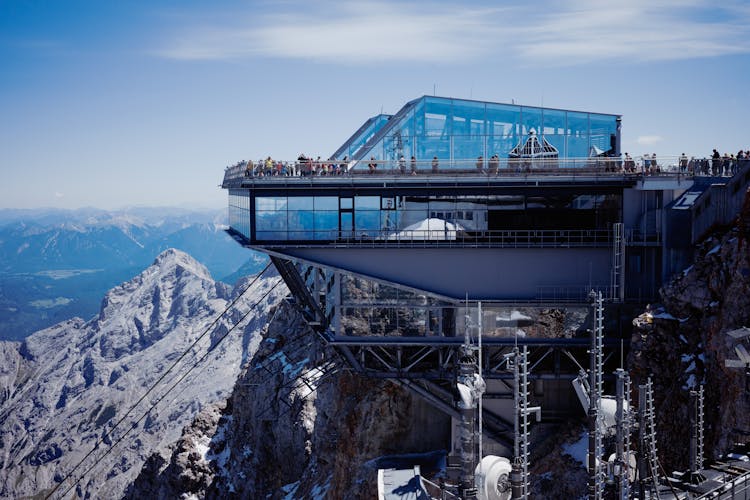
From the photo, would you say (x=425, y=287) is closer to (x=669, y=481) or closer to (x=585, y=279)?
(x=585, y=279)

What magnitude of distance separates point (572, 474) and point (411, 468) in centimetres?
1218

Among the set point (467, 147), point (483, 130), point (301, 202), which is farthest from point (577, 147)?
point (301, 202)

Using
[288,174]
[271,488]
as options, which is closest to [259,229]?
[288,174]

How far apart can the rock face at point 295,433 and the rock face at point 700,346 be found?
18.9 m

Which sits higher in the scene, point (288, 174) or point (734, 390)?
point (288, 174)

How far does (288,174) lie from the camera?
4850 cm

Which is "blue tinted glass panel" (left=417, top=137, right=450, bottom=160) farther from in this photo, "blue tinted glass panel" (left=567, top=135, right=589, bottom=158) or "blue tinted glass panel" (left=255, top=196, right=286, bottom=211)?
"blue tinted glass panel" (left=255, top=196, right=286, bottom=211)

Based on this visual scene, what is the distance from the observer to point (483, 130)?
51.5 m

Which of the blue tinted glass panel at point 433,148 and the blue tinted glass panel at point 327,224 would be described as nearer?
the blue tinted glass panel at point 327,224

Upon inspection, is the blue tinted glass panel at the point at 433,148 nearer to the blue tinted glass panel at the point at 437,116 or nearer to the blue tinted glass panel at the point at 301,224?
the blue tinted glass panel at the point at 437,116

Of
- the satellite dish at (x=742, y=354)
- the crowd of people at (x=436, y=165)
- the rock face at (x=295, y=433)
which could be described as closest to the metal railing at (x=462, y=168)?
the crowd of people at (x=436, y=165)

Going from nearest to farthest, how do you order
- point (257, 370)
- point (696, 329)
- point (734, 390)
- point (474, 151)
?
1. point (734, 390)
2. point (696, 329)
3. point (474, 151)
4. point (257, 370)

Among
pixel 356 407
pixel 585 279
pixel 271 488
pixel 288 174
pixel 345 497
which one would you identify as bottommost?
pixel 271 488

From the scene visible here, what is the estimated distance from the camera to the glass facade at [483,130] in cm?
5097
